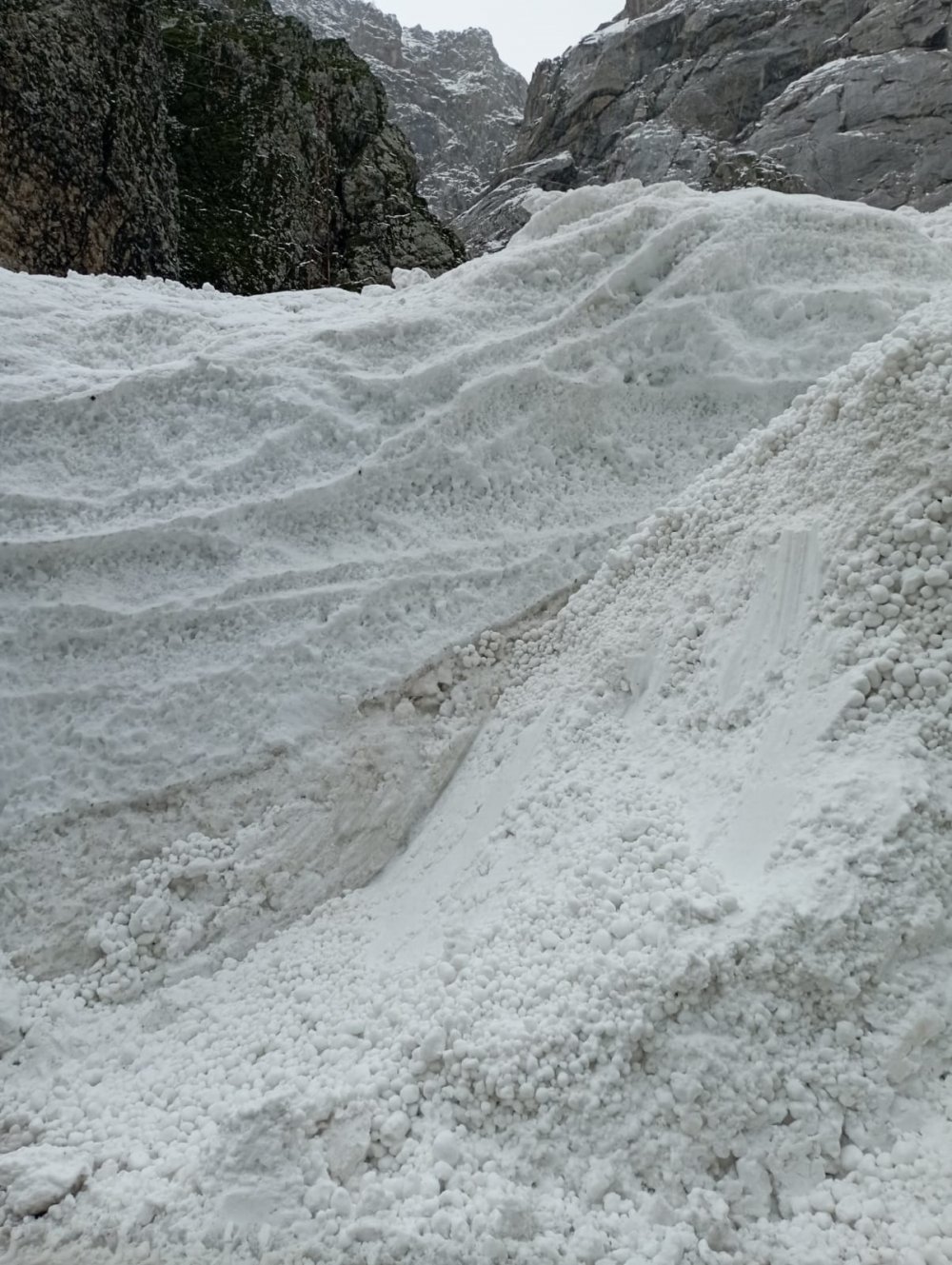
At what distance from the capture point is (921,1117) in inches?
85.3

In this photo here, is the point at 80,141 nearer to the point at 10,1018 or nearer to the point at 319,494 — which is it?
the point at 319,494

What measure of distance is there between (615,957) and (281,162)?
15837 millimetres

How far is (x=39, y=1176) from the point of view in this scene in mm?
2338

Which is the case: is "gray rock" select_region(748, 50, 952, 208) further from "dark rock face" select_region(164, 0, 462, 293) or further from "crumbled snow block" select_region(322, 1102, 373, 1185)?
"crumbled snow block" select_region(322, 1102, 373, 1185)

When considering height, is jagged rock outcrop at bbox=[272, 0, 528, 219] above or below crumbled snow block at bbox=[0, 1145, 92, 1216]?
above

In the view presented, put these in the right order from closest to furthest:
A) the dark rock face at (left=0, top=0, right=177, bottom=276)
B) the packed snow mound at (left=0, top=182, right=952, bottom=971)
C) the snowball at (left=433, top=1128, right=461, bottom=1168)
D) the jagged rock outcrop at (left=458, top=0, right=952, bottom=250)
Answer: the snowball at (left=433, top=1128, right=461, bottom=1168) → the packed snow mound at (left=0, top=182, right=952, bottom=971) → the dark rock face at (left=0, top=0, right=177, bottom=276) → the jagged rock outcrop at (left=458, top=0, right=952, bottom=250)

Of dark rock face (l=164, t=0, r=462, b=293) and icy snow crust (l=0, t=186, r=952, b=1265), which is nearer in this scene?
icy snow crust (l=0, t=186, r=952, b=1265)

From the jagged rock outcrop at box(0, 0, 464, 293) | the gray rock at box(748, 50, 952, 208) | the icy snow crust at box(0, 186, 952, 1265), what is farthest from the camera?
the gray rock at box(748, 50, 952, 208)

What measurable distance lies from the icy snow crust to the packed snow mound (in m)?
0.08

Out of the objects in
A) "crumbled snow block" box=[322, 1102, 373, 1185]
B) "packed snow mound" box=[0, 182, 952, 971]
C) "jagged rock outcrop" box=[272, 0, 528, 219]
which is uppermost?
"jagged rock outcrop" box=[272, 0, 528, 219]

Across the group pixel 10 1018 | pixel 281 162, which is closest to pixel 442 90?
pixel 281 162

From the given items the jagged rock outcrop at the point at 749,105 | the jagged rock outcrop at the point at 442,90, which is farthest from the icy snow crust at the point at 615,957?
the jagged rock outcrop at the point at 442,90

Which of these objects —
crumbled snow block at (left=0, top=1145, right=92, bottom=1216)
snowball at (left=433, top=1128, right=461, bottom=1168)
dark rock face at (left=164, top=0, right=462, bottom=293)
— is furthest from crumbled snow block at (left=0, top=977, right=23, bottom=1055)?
dark rock face at (left=164, top=0, right=462, bottom=293)

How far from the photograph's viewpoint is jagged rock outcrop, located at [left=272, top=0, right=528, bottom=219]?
4356cm
